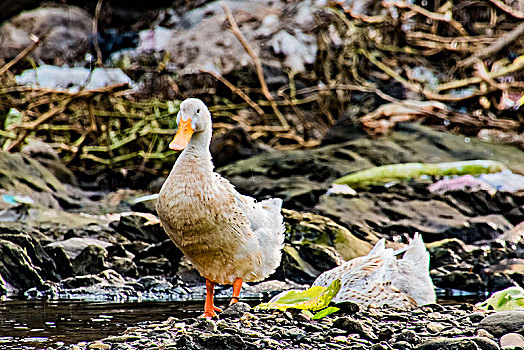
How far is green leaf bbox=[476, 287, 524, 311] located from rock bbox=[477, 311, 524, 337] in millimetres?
1161

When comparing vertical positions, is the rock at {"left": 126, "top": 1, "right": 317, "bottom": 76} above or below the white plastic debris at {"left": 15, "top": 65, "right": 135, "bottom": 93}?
above

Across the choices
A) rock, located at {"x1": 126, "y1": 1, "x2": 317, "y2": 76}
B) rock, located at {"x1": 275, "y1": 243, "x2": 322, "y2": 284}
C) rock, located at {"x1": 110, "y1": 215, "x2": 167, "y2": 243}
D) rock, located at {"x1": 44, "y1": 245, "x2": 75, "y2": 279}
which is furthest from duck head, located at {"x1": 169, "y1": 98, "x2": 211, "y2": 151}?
rock, located at {"x1": 126, "y1": 1, "x2": 317, "y2": 76}

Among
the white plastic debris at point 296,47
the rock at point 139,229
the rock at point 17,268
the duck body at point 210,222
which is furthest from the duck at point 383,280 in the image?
the white plastic debris at point 296,47

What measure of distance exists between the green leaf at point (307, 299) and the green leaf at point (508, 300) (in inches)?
54.5

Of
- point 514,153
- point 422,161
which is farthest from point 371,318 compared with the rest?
point 514,153

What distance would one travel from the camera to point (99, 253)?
8.14 meters

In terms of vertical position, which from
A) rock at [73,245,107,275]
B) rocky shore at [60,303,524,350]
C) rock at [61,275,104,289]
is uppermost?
rocky shore at [60,303,524,350]

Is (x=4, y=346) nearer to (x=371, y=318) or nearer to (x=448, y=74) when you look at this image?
(x=371, y=318)

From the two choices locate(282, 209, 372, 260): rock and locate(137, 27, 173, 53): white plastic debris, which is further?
locate(137, 27, 173, 53): white plastic debris

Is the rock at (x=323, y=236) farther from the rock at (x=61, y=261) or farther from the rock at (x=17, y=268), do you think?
the rock at (x=17, y=268)

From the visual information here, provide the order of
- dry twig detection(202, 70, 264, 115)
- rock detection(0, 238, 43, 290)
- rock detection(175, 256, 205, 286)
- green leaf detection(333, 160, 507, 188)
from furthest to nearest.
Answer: dry twig detection(202, 70, 264, 115) < green leaf detection(333, 160, 507, 188) < rock detection(175, 256, 205, 286) < rock detection(0, 238, 43, 290)

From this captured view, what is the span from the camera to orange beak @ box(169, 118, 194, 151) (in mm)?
5191

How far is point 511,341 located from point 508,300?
1.74m

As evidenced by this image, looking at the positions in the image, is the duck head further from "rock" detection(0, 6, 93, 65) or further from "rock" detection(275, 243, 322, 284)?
"rock" detection(0, 6, 93, 65)
